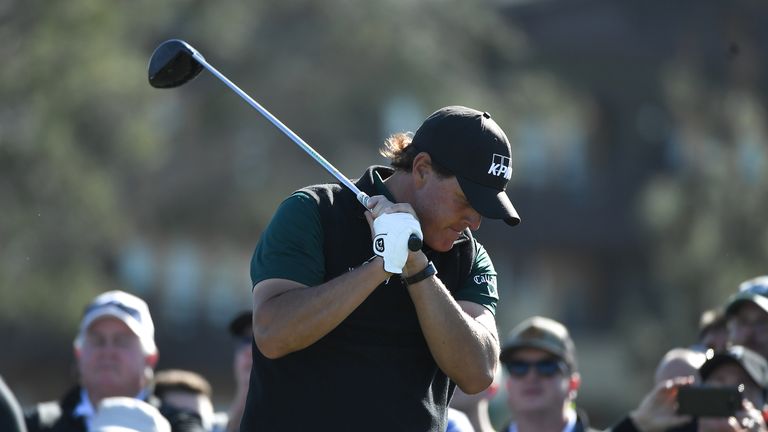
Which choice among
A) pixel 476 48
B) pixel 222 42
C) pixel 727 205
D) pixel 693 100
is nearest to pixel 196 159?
pixel 222 42

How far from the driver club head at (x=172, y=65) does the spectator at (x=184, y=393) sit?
257cm

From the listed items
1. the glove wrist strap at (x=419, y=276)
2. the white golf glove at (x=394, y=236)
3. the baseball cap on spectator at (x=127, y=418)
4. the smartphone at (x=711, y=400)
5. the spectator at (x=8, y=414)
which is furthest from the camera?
the smartphone at (x=711, y=400)

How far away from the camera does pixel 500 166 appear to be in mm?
4996

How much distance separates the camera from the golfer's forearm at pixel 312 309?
470cm

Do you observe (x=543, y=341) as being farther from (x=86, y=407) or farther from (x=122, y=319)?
(x=86, y=407)

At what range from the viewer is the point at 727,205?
19625mm

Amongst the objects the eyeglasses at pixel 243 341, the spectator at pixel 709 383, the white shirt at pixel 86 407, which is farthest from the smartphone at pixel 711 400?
the white shirt at pixel 86 407

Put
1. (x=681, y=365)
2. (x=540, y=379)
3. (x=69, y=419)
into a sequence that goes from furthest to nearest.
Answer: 1. (x=540, y=379)
2. (x=681, y=365)
3. (x=69, y=419)

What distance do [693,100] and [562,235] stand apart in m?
13.6

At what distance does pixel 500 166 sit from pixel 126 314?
3.28 metres

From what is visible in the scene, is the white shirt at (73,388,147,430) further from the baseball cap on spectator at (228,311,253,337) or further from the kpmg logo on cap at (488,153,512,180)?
the kpmg logo on cap at (488,153,512,180)

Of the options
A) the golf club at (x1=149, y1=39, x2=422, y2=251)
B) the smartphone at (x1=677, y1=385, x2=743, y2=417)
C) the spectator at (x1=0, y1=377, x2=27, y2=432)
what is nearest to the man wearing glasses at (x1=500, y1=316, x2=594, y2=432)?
the smartphone at (x1=677, y1=385, x2=743, y2=417)

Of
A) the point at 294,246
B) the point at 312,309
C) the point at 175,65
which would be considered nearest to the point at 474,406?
the point at 175,65

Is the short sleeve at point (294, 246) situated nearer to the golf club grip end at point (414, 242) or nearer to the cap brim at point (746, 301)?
the golf club grip end at point (414, 242)
